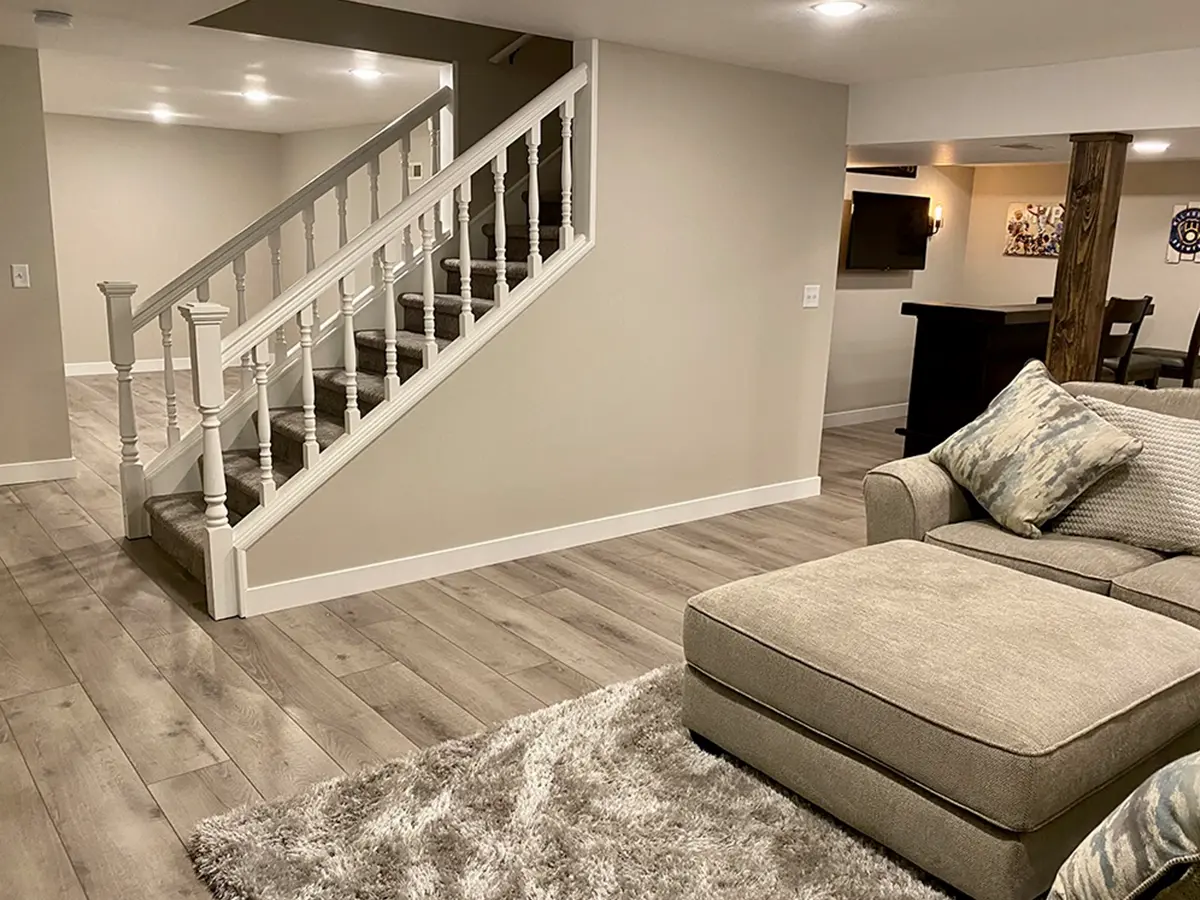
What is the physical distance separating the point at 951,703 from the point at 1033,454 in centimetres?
130

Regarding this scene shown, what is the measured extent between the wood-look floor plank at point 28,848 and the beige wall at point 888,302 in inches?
234

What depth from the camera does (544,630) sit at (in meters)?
3.42

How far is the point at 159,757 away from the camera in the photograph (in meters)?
2.56

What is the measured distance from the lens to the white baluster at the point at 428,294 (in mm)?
3730

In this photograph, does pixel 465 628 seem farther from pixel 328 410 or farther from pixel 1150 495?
pixel 1150 495

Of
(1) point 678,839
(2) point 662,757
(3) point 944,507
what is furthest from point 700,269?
(1) point 678,839

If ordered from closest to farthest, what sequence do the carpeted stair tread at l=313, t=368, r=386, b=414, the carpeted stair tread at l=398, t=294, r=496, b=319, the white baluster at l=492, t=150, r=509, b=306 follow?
the white baluster at l=492, t=150, r=509, b=306 < the carpeted stair tread at l=313, t=368, r=386, b=414 < the carpeted stair tread at l=398, t=294, r=496, b=319

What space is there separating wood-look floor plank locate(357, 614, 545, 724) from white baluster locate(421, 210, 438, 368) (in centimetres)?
102

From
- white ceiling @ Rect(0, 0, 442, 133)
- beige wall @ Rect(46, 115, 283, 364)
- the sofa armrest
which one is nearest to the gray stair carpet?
white ceiling @ Rect(0, 0, 442, 133)

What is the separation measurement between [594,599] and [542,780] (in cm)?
133

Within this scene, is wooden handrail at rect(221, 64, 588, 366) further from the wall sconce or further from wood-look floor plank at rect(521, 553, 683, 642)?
the wall sconce

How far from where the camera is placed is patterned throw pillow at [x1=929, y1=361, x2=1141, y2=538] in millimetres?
2896

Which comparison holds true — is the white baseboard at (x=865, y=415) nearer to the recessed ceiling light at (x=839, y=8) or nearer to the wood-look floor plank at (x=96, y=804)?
the recessed ceiling light at (x=839, y=8)

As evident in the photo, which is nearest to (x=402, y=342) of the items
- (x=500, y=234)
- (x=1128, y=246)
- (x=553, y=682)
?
(x=500, y=234)
